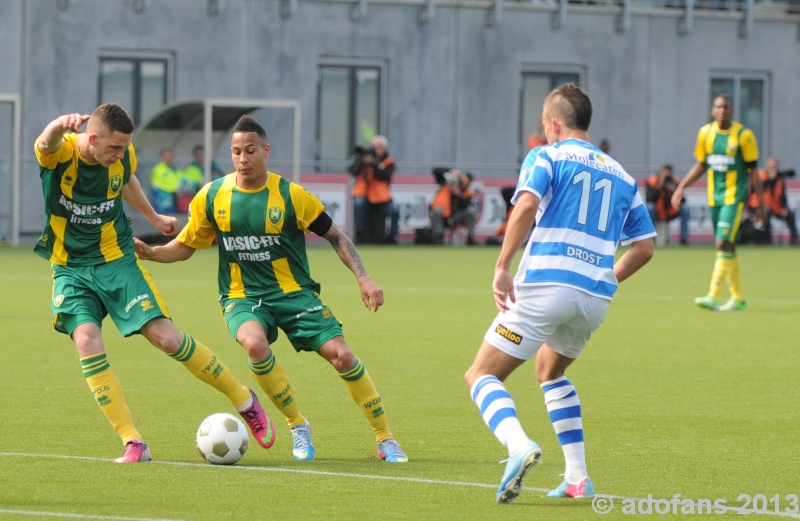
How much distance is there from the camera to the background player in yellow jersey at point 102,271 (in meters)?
6.95

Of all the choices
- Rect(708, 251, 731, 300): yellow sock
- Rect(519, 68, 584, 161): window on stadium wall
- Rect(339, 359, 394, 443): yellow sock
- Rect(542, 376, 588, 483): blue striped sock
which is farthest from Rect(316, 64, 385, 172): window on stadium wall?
Rect(542, 376, 588, 483): blue striped sock

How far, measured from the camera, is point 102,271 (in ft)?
23.6

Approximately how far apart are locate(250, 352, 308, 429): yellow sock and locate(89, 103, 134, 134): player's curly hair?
127 centimetres

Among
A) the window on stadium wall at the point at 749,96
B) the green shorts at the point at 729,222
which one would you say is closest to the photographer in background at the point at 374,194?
the window on stadium wall at the point at 749,96

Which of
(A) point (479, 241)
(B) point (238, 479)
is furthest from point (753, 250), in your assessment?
(B) point (238, 479)

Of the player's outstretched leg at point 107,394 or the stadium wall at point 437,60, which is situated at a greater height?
the stadium wall at point 437,60

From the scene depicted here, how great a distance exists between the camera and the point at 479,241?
28938 mm

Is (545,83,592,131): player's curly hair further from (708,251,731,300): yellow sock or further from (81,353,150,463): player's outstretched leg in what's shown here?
(708,251,731,300): yellow sock

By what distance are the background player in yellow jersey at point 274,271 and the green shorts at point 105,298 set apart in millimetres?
223

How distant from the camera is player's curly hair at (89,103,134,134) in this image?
691cm

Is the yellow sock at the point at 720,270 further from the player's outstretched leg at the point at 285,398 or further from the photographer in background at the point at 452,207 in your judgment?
the photographer in background at the point at 452,207

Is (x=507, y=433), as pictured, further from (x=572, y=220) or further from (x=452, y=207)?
(x=452, y=207)

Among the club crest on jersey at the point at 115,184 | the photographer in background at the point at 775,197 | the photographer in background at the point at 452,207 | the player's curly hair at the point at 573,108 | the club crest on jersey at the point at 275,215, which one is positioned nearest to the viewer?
the player's curly hair at the point at 573,108

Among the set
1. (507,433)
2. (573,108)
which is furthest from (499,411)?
(573,108)
